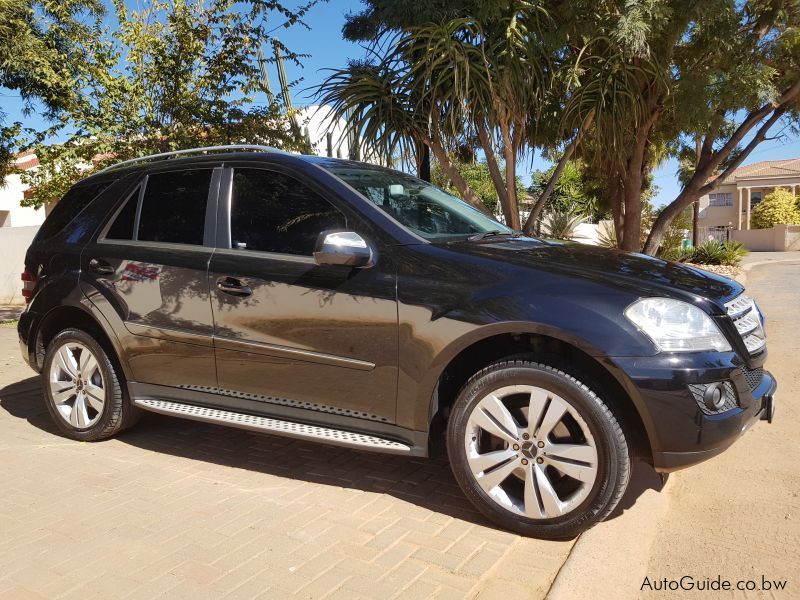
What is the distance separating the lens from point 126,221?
172 inches

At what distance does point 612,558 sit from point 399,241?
1720 millimetres

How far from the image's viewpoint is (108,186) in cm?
458

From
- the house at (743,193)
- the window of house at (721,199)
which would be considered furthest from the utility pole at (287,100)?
the window of house at (721,199)

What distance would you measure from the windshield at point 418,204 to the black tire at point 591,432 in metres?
0.85

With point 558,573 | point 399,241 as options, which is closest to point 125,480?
point 399,241

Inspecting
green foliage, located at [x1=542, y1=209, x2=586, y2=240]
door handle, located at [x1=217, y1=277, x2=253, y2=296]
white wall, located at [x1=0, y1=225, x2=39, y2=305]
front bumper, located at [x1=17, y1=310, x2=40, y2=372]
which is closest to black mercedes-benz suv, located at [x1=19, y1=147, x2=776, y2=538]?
door handle, located at [x1=217, y1=277, x2=253, y2=296]

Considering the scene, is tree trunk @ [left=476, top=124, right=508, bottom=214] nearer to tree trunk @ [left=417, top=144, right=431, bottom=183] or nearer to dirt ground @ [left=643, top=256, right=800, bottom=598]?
tree trunk @ [left=417, top=144, right=431, bottom=183]

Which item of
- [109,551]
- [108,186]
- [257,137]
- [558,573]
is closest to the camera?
[558,573]

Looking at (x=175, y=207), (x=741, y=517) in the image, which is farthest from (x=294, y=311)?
(x=741, y=517)

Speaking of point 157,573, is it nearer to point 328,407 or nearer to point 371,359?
point 328,407

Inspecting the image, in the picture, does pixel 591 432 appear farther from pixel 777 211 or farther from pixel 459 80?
pixel 777 211

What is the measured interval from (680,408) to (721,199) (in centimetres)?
6260

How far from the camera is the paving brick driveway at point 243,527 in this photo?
2744mm

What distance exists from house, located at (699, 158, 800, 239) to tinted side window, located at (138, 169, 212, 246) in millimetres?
48151
